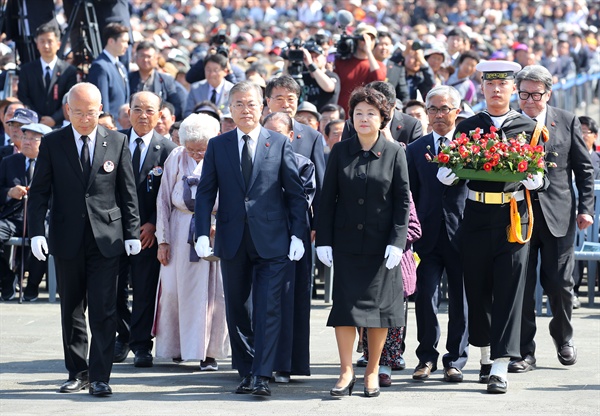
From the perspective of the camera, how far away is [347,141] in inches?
324

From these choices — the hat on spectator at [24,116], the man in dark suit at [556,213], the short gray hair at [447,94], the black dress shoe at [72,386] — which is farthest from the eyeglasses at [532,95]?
the hat on spectator at [24,116]

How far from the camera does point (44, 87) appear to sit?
14.4m

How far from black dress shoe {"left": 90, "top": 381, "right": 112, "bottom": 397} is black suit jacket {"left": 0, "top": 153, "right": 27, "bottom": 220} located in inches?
204

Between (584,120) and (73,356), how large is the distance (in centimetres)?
725

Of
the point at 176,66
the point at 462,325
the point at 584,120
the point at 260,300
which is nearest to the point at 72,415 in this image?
the point at 260,300

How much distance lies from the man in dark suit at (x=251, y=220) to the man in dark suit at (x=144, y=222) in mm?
1102

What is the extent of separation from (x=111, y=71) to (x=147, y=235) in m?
4.77

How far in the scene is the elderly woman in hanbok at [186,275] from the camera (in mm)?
9117

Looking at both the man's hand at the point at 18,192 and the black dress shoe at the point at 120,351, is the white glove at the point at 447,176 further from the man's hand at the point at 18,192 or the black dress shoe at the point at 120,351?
the man's hand at the point at 18,192

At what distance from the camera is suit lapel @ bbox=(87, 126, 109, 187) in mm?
8180

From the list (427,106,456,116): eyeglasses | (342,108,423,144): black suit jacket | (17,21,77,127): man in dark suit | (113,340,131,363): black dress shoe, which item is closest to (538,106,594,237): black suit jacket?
(427,106,456,116): eyeglasses

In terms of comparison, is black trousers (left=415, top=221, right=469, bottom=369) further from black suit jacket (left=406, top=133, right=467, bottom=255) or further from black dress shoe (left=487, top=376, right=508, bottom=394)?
black dress shoe (left=487, top=376, right=508, bottom=394)

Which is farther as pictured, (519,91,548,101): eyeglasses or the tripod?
the tripod

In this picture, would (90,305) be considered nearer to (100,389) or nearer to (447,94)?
(100,389)
